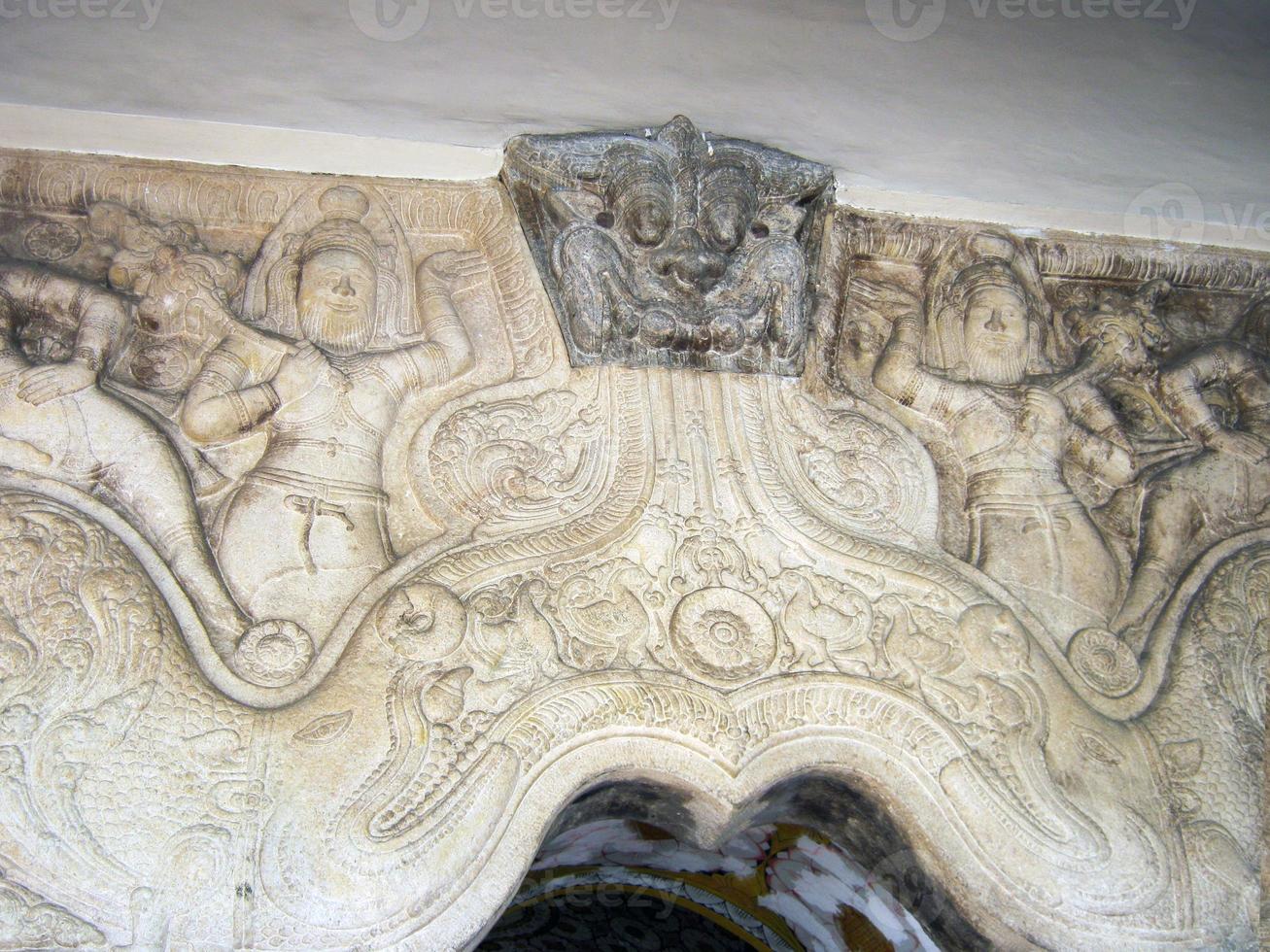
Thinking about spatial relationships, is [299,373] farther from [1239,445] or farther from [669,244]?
[1239,445]

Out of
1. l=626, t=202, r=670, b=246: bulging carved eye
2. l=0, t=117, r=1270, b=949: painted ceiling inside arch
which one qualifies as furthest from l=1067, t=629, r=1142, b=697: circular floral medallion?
l=626, t=202, r=670, b=246: bulging carved eye

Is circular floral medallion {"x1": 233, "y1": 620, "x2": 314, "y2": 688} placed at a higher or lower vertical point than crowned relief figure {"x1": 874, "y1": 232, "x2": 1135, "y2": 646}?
lower

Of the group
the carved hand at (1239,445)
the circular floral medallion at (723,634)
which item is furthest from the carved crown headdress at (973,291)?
the circular floral medallion at (723,634)

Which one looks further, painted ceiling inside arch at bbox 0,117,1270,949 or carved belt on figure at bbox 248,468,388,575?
carved belt on figure at bbox 248,468,388,575

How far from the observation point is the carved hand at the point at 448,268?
3115 millimetres

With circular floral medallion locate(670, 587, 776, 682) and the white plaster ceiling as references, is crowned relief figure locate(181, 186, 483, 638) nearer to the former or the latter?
the white plaster ceiling

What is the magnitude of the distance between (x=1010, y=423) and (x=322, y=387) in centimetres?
181

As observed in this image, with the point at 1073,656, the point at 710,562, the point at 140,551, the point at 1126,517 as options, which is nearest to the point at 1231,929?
the point at 1073,656

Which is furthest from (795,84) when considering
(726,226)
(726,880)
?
(726,880)

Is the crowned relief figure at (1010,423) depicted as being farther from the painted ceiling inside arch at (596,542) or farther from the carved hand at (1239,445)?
the carved hand at (1239,445)

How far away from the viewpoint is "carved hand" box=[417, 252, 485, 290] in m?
3.12

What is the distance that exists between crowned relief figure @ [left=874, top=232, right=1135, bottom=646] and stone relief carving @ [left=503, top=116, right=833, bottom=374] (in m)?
0.42

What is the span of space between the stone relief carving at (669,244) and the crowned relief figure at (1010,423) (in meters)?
0.42

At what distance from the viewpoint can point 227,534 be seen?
2.63 metres
